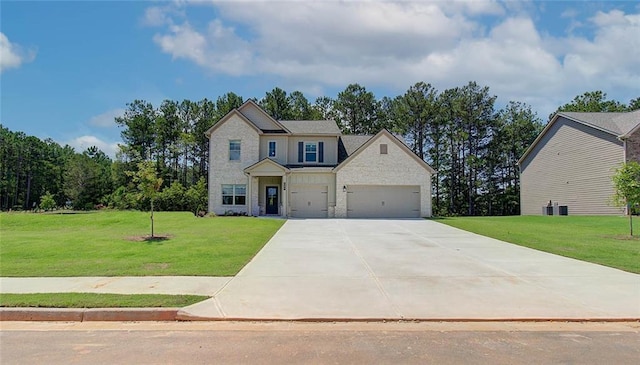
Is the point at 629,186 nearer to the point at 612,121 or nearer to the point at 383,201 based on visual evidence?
the point at 383,201

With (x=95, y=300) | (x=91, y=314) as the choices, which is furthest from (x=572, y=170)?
(x=91, y=314)

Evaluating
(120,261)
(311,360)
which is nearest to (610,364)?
(311,360)

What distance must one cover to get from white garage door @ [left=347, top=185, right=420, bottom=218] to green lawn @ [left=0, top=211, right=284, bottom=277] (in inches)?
383

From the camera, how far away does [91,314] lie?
6.51 meters

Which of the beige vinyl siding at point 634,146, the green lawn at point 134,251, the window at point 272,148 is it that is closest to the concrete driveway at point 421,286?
the green lawn at point 134,251

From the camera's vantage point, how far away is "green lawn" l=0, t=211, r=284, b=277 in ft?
32.4

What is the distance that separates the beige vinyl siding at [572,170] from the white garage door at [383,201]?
1168 cm

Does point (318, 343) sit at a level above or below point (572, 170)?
below

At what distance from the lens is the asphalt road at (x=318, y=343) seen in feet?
15.8

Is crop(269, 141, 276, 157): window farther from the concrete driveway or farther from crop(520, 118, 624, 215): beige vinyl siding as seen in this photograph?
crop(520, 118, 624, 215): beige vinyl siding

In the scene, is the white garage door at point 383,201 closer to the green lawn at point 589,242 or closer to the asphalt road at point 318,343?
the green lawn at point 589,242

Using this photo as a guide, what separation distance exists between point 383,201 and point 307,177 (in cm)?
553

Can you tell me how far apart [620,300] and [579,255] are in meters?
5.18

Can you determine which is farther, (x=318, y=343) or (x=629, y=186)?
(x=629, y=186)
